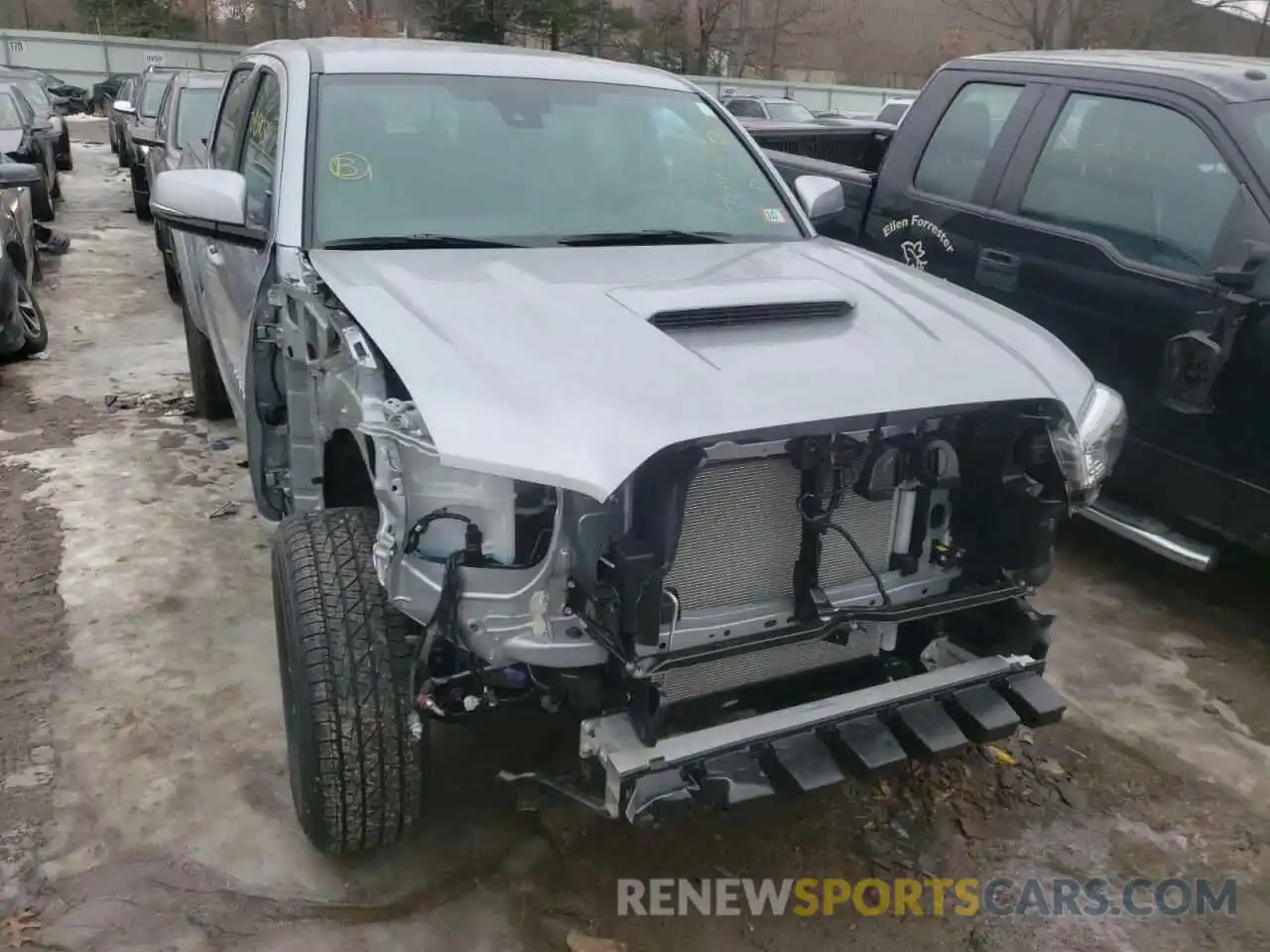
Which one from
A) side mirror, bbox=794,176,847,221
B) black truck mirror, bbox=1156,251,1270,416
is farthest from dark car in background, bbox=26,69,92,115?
black truck mirror, bbox=1156,251,1270,416

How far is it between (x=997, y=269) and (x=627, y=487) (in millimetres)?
3057

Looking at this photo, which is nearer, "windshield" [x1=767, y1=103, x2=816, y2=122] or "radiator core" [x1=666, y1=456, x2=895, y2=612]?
"radiator core" [x1=666, y1=456, x2=895, y2=612]

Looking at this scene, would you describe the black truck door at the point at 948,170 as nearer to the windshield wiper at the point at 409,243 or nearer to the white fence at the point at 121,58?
the windshield wiper at the point at 409,243

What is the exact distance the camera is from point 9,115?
1173cm

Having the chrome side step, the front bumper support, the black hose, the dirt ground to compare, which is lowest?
the dirt ground

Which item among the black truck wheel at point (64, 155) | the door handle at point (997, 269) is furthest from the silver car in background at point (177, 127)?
the black truck wheel at point (64, 155)

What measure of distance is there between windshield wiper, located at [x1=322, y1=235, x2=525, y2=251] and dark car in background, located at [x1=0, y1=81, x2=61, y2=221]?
321 inches

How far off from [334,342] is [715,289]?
1.01m

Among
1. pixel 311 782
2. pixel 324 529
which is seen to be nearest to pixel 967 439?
pixel 324 529

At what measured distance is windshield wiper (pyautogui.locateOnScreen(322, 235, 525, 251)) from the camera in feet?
10.2

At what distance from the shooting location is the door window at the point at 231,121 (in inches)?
173

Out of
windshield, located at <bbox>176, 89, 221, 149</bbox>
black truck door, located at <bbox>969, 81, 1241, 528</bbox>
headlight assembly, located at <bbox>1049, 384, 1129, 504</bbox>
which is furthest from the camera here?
windshield, located at <bbox>176, 89, 221, 149</bbox>

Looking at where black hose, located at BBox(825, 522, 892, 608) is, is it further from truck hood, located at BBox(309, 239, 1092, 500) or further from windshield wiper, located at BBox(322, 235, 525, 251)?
windshield wiper, located at BBox(322, 235, 525, 251)

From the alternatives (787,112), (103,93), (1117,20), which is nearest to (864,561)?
(787,112)
